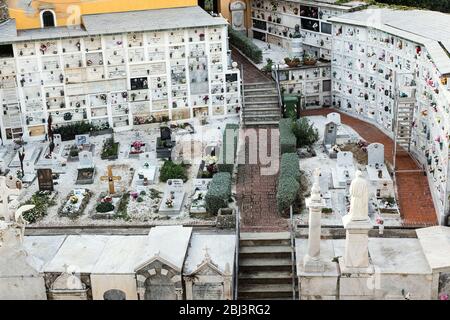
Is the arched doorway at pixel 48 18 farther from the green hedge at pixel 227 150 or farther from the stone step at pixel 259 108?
the green hedge at pixel 227 150

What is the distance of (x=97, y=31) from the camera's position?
3053 cm

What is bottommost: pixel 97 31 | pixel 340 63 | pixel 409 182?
pixel 409 182

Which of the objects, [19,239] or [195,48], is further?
[195,48]

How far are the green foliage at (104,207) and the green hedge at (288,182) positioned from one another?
5336 millimetres

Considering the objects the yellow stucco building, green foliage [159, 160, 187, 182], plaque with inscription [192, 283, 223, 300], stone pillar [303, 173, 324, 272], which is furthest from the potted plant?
plaque with inscription [192, 283, 223, 300]

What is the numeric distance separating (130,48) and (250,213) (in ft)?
34.8

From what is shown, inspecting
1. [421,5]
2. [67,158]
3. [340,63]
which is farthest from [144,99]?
[421,5]

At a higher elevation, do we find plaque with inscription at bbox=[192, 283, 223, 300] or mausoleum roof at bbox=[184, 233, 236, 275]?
mausoleum roof at bbox=[184, 233, 236, 275]

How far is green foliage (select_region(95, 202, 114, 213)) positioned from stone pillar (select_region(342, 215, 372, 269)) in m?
8.82

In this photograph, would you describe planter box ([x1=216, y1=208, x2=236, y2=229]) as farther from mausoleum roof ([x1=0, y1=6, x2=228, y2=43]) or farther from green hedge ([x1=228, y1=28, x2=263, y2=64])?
green hedge ([x1=228, y1=28, x2=263, y2=64])

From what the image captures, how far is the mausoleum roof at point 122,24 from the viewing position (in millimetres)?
30484

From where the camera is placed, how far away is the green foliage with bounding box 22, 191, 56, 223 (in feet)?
78.3

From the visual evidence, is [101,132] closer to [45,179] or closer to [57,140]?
[57,140]
